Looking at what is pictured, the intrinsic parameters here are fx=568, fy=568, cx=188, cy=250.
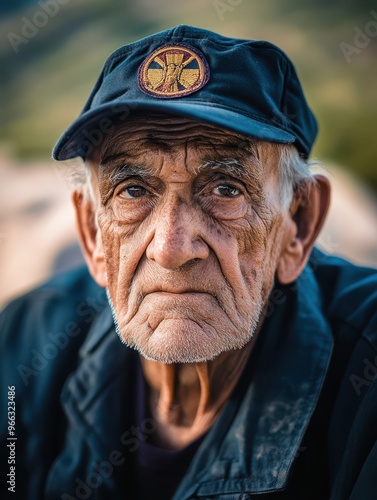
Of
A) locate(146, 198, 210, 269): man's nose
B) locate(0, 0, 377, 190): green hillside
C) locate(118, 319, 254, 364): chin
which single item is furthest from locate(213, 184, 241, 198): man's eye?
locate(0, 0, 377, 190): green hillside

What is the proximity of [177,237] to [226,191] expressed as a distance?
0.24 metres

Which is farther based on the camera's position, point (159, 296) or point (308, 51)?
point (308, 51)

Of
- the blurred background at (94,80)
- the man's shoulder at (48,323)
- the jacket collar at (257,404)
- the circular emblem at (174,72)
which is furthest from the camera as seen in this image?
the blurred background at (94,80)

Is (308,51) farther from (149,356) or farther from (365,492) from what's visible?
(365,492)

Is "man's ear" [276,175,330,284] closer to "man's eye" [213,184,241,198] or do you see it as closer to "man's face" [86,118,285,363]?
"man's face" [86,118,285,363]

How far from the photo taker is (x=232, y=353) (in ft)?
6.27

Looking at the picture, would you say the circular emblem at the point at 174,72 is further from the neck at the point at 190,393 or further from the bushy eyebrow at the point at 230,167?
the neck at the point at 190,393

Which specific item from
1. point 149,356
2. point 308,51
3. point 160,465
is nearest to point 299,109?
point 149,356

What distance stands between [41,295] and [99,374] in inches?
23.7

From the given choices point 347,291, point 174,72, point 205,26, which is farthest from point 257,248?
point 205,26

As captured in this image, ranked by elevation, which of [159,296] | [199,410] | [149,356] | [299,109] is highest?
[299,109]

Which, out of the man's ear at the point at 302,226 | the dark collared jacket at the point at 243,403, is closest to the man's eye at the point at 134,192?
the man's ear at the point at 302,226

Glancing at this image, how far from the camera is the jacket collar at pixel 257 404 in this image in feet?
5.53

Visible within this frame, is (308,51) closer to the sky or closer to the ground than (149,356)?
closer to the sky
